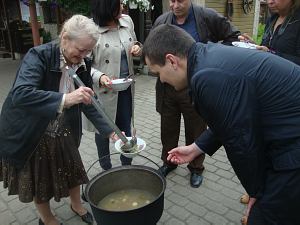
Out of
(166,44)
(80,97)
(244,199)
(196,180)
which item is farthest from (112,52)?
(244,199)

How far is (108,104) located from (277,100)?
78.1 inches

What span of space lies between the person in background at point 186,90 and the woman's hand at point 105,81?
65cm

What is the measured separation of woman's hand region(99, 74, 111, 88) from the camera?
2.87 m

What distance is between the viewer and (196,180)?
3.53 metres

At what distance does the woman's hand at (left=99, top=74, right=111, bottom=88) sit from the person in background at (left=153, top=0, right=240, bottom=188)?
2.15 feet

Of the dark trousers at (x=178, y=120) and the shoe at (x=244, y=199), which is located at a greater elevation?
the dark trousers at (x=178, y=120)

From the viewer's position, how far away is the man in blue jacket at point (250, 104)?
1.46 meters

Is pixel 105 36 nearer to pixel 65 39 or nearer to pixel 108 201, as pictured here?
pixel 65 39

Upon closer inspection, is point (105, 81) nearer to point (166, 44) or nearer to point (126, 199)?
point (126, 199)

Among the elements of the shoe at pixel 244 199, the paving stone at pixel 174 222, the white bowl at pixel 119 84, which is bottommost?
the paving stone at pixel 174 222

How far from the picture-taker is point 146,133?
496 centimetres

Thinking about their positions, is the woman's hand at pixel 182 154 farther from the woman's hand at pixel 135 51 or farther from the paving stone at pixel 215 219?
the woman's hand at pixel 135 51

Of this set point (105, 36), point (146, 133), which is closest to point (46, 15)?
point (146, 133)

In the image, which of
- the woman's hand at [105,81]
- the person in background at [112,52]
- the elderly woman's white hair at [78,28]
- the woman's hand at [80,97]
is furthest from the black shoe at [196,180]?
the elderly woman's white hair at [78,28]
